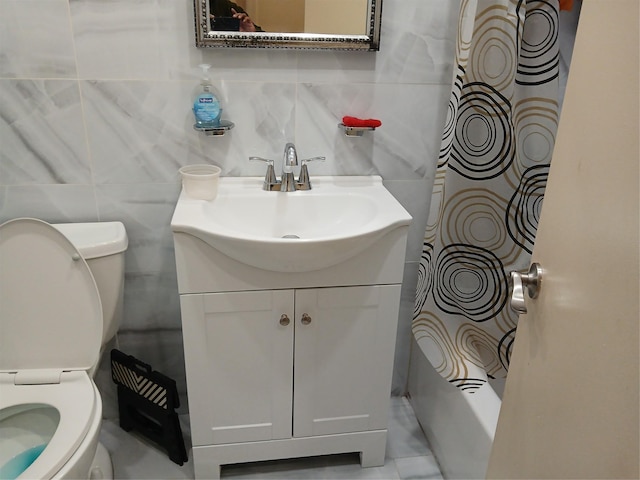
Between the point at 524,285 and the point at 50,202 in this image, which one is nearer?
the point at 524,285

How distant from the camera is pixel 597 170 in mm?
704

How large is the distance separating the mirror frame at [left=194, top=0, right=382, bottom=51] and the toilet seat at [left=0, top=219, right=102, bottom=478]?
680 mm

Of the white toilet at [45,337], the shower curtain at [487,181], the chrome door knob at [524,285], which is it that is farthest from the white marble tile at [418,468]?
the chrome door knob at [524,285]

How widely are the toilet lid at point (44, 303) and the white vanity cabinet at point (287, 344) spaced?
276mm

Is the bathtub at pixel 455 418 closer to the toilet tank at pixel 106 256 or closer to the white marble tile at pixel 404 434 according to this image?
the white marble tile at pixel 404 434

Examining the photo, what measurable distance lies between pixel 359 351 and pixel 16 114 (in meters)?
1.22

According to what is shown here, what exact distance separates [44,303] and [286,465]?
925 mm

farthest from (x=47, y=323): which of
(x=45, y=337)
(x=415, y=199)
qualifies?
(x=415, y=199)

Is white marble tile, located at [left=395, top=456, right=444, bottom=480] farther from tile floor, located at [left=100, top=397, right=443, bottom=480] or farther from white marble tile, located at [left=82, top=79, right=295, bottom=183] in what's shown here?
white marble tile, located at [left=82, top=79, right=295, bottom=183]

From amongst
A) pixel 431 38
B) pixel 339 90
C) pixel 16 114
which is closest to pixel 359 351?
pixel 339 90

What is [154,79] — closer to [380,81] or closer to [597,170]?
[380,81]

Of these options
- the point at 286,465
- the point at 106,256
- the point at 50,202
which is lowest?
the point at 286,465

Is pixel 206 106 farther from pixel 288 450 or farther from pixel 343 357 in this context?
pixel 288 450

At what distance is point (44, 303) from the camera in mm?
1438
